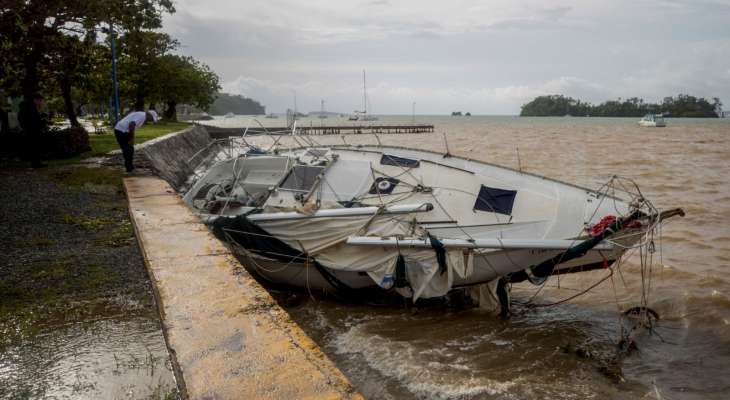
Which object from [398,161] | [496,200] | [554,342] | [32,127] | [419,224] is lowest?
[554,342]

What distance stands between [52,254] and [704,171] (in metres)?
26.4

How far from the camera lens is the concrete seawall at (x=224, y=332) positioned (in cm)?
304

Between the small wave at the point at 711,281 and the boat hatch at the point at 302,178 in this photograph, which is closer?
the small wave at the point at 711,281

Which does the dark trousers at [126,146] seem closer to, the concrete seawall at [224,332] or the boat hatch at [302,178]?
the boat hatch at [302,178]

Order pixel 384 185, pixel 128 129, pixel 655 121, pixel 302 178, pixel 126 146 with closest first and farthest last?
pixel 384 185
pixel 302 178
pixel 128 129
pixel 126 146
pixel 655 121

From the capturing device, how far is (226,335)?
372 cm

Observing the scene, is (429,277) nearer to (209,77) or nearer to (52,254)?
(52,254)

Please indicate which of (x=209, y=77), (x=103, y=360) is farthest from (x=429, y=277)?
(x=209, y=77)

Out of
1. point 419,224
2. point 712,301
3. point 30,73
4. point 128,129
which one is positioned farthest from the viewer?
point 30,73

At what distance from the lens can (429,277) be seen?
293 inches

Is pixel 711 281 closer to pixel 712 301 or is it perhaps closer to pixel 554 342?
pixel 712 301

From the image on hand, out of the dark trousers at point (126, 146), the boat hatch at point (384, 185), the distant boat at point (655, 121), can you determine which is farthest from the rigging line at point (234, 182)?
the distant boat at point (655, 121)

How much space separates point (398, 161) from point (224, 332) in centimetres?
668

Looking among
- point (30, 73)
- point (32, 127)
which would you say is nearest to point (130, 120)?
point (32, 127)
